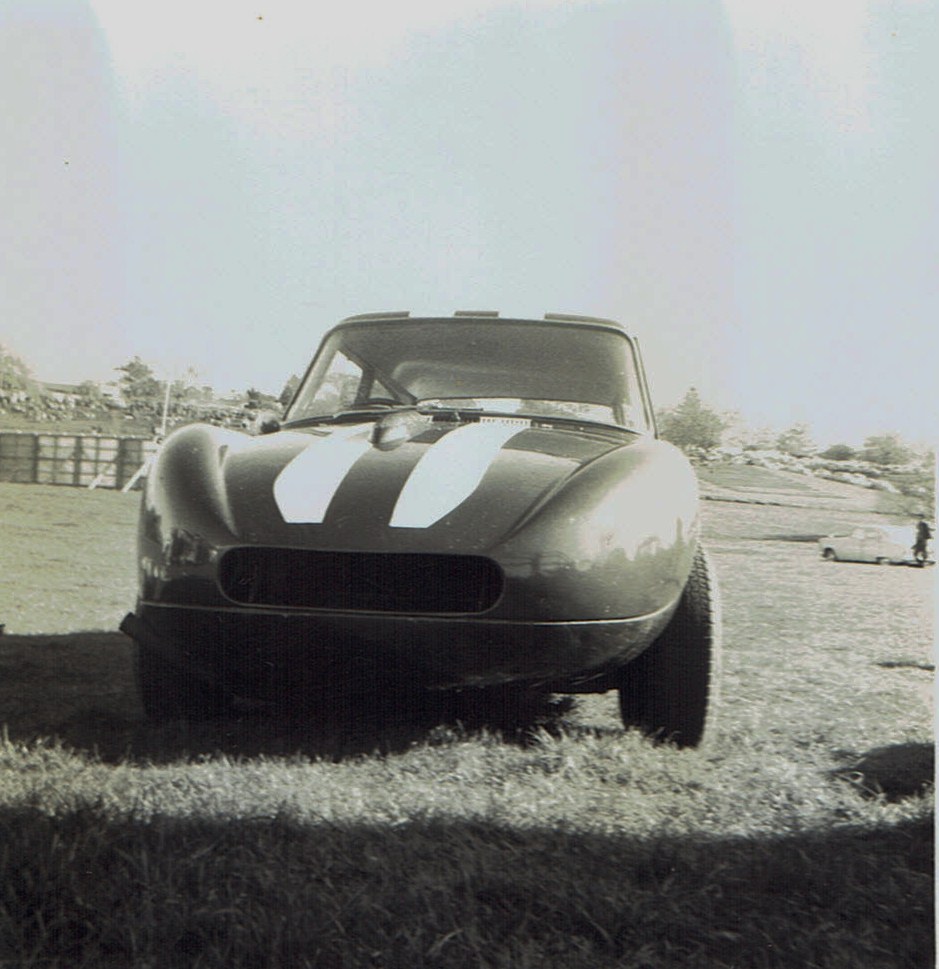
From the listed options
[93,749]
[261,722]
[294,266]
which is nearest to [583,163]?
[294,266]

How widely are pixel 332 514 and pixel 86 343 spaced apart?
3.20ft

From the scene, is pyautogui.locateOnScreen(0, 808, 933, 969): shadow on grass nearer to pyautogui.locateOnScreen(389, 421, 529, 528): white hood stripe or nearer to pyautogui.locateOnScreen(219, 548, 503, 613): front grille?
pyautogui.locateOnScreen(219, 548, 503, 613): front grille

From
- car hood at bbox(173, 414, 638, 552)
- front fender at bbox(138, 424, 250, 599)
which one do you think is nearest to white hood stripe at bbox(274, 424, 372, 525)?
car hood at bbox(173, 414, 638, 552)

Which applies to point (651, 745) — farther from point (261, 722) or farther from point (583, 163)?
point (583, 163)

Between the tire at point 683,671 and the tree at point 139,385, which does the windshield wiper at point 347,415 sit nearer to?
the tree at point 139,385

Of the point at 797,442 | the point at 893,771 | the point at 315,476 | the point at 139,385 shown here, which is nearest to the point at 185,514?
the point at 315,476

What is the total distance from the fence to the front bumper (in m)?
0.53

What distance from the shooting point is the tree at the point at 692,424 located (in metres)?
2.18

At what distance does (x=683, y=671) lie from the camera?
193 centimetres

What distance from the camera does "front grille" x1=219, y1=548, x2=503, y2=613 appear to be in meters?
1.70

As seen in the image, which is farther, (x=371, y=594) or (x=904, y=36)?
(x=904, y=36)

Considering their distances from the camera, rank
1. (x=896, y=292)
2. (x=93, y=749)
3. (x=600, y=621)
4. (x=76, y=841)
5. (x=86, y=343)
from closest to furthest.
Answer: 1. (x=76, y=841)
2. (x=600, y=621)
3. (x=93, y=749)
4. (x=896, y=292)
5. (x=86, y=343)

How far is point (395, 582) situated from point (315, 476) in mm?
283

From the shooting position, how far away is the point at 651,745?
76.2 inches
